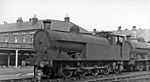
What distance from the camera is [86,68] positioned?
16.4 meters

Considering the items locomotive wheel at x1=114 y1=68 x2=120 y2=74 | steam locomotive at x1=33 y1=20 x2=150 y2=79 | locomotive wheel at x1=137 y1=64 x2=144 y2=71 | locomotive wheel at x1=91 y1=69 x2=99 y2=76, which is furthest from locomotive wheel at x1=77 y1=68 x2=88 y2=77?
locomotive wheel at x1=137 y1=64 x2=144 y2=71

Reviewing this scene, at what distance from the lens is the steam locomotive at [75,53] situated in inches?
586

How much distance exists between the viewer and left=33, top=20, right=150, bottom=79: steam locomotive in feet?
48.8

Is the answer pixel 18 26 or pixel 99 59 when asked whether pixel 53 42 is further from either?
pixel 18 26

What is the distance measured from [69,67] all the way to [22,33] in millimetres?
33919

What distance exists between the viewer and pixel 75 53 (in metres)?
16.2

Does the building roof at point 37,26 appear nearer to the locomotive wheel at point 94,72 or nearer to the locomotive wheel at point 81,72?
the locomotive wheel at point 94,72

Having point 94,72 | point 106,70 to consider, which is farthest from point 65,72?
point 106,70

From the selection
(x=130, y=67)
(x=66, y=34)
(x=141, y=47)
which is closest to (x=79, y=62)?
(x=66, y=34)

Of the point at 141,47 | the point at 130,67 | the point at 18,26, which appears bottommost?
the point at 130,67

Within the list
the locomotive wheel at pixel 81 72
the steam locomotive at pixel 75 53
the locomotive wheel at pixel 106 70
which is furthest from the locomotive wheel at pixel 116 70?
the locomotive wheel at pixel 81 72

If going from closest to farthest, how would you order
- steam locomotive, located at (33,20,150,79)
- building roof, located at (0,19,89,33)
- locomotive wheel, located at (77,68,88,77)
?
1. steam locomotive, located at (33,20,150,79)
2. locomotive wheel, located at (77,68,88,77)
3. building roof, located at (0,19,89,33)

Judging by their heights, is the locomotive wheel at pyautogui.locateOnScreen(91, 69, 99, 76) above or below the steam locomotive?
below

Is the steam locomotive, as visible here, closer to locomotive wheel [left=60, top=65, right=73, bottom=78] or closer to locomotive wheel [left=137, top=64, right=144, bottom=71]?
locomotive wheel [left=60, top=65, right=73, bottom=78]
